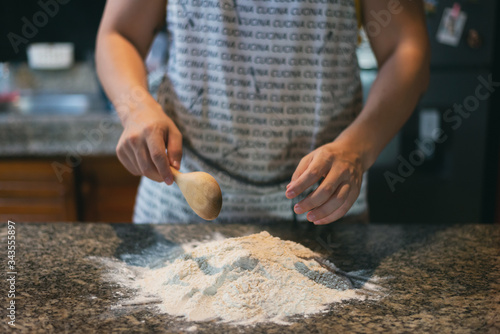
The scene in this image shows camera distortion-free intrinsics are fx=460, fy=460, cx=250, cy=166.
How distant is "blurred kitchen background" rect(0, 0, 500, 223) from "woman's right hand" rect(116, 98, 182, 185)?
108 centimetres

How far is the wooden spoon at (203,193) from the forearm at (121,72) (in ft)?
0.67

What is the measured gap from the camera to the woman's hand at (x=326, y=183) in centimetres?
66

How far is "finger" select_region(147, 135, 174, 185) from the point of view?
0.71 meters

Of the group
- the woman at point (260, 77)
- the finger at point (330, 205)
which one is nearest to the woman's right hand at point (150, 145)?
the woman at point (260, 77)

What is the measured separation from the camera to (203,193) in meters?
0.66

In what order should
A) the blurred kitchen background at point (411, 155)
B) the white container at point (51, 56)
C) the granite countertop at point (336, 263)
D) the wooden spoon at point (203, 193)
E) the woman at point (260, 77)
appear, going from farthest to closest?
the white container at point (51, 56), the blurred kitchen background at point (411, 155), the woman at point (260, 77), the wooden spoon at point (203, 193), the granite countertop at point (336, 263)

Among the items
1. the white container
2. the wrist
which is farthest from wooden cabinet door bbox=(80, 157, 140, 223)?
the wrist

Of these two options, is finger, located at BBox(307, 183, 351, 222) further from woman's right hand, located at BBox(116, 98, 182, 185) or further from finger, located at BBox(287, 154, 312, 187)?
woman's right hand, located at BBox(116, 98, 182, 185)

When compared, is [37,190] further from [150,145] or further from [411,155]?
[411,155]

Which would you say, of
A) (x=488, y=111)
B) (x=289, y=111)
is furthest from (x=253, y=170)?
(x=488, y=111)

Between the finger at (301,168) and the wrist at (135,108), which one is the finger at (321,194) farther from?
the wrist at (135,108)

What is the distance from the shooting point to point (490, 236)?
83cm

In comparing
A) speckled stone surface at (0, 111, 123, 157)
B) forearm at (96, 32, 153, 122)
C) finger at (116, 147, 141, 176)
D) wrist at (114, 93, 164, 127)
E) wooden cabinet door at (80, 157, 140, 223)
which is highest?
forearm at (96, 32, 153, 122)

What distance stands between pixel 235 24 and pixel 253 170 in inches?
11.4
